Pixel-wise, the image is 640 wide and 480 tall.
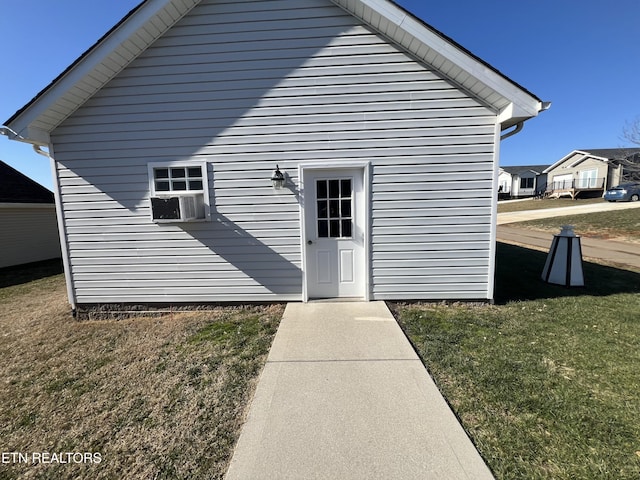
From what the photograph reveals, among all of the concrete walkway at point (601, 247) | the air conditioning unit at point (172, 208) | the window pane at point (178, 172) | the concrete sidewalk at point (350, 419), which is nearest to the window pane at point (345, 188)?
the concrete sidewalk at point (350, 419)

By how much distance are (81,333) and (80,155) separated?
2745 mm

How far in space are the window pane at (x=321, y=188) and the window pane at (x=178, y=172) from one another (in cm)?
214

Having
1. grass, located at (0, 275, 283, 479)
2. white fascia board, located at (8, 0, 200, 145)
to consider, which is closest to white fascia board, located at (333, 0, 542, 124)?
white fascia board, located at (8, 0, 200, 145)

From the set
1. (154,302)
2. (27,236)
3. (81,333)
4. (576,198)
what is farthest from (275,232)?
(576,198)

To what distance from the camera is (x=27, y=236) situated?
10.9 metres

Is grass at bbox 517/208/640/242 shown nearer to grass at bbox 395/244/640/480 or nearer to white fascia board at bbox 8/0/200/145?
grass at bbox 395/244/640/480

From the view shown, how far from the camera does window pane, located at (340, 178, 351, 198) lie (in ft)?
15.1

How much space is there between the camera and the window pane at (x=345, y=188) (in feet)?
15.1

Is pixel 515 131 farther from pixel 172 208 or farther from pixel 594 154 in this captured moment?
pixel 594 154

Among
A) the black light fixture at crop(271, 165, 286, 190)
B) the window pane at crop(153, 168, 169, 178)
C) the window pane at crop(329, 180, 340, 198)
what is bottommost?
the window pane at crop(329, 180, 340, 198)

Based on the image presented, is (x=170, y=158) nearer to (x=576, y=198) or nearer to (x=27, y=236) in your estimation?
(x=27, y=236)

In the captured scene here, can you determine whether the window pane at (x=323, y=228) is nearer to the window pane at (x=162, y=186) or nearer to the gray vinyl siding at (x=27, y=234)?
the window pane at (x=162, y=186)

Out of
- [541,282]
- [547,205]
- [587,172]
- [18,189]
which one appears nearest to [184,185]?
[541,282]

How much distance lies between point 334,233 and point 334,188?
73 cm
